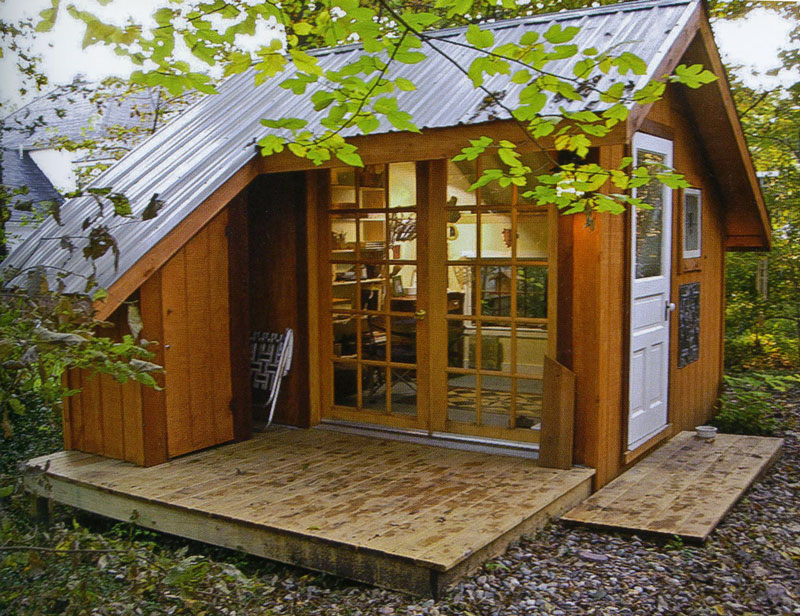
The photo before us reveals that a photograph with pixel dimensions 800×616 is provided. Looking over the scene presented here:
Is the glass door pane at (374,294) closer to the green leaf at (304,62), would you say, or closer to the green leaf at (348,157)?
the green leaf at (348,157)

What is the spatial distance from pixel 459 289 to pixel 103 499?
2606mm

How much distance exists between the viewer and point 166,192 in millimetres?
5453

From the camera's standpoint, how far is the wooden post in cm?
499

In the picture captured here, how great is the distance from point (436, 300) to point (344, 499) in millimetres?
1699

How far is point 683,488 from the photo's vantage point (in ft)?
16.7

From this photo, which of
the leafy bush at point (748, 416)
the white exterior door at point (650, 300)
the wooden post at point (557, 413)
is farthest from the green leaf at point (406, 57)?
the leafy bush at point (748, 416)

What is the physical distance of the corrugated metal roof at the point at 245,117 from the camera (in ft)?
16.0

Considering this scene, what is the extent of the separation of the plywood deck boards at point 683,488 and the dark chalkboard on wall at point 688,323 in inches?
26.4

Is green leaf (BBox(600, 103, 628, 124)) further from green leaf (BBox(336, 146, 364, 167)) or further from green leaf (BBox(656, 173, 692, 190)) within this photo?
green leaf (BBox(336, 146, 364, 167))

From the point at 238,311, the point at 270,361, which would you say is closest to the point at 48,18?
the point at 238,311

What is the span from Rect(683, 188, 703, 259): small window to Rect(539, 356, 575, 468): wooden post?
207 cm

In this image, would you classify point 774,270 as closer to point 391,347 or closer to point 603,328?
point 603,328

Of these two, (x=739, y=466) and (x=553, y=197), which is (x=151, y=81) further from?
(x=739, y=466)

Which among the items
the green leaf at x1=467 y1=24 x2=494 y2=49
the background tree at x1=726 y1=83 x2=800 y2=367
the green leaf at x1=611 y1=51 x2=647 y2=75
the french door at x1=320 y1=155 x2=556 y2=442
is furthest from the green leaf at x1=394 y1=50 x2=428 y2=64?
the background tree at x1=726 y1=83 x2=800 y2=367
